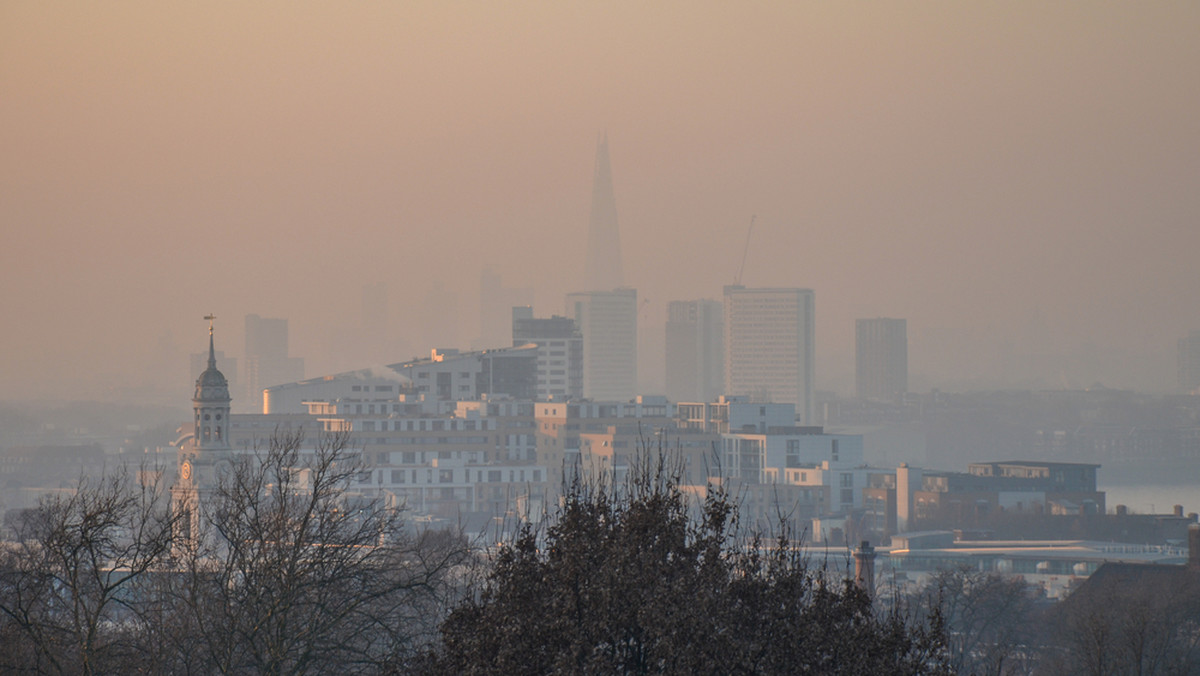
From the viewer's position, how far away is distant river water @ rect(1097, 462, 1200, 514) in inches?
6452

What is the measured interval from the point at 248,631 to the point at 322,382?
128 meters

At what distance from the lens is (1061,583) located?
3061 inches

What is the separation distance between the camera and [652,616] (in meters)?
12.6

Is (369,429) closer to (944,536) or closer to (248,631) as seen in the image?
Result: (944,536)

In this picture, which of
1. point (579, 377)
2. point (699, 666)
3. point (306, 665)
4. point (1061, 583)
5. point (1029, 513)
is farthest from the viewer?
point (579, 377)

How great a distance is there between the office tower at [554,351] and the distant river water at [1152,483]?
53393mm

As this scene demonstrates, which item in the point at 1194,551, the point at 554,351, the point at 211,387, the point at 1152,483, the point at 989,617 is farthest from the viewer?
the point at 1152,483

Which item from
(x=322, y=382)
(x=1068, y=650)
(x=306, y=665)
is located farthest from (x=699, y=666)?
(x=322, y=382)

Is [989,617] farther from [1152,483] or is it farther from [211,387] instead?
[1152,483]

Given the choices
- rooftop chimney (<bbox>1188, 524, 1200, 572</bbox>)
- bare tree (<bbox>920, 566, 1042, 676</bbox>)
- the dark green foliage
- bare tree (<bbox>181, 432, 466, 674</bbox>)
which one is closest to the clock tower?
bare tree (<bbox>920, 566, 1042, 676</bbox>)

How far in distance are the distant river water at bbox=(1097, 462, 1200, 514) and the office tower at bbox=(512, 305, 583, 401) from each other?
5339 centimetres

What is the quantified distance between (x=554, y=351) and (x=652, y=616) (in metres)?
165

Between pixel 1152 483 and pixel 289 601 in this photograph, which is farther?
pixel 1152 483

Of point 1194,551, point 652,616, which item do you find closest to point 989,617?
point 1194,551
